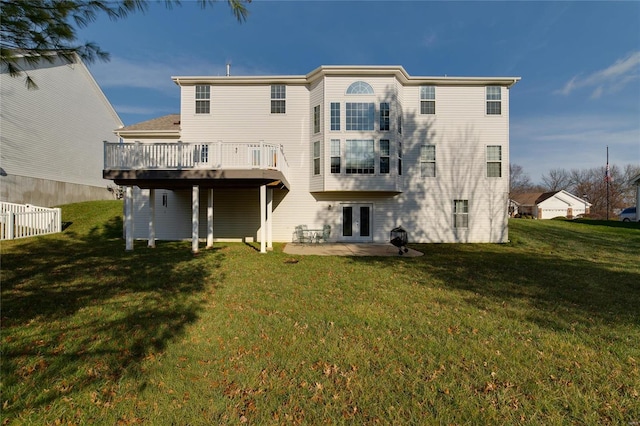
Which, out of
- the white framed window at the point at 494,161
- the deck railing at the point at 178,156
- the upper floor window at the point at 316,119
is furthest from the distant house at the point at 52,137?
the white framed window at the point at 494,161

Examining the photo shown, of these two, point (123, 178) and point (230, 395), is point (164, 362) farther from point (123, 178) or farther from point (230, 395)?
point (123, 178)

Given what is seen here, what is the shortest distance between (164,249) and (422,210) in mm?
11900

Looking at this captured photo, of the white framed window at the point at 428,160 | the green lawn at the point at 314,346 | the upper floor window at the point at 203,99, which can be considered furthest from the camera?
the white framed window at the point at 428,160

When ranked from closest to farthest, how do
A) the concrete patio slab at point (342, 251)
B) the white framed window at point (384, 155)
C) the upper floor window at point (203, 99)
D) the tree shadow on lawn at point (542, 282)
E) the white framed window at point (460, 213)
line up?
the tree shadow on lawn at point (542, 282)
the concrete patio slab at point (342, 251)
the white framed window at point (384, 155)
the upper floor window at point (203, 99)
the white framed window at point (460, 213)

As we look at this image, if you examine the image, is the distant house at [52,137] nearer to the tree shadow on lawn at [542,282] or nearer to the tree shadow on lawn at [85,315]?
the tree shadow on lawn at [85,315]

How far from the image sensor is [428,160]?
1402 cm

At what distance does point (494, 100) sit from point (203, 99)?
47.9 ft

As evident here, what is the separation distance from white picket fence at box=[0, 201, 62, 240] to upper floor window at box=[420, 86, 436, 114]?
1832 centimetres

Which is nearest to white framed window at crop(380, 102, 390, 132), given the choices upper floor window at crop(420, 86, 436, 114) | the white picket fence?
upper floor window at crop(420, 86, 436, 114)

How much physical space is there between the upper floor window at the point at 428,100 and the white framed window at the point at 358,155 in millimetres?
3624

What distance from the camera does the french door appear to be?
1391cm

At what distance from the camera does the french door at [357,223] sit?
45.6 feet

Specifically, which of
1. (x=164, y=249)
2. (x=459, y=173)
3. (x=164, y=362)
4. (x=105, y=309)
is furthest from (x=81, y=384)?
(x=459, y=173)

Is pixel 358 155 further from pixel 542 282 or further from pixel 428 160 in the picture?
pixel 542 282
